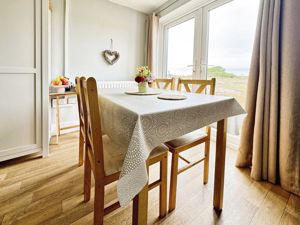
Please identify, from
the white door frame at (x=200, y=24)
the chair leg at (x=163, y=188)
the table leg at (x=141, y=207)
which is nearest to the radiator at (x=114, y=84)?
→ the white door frame at (x=200, y=24)

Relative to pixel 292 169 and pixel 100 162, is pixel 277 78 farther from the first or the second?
pixel 100 162

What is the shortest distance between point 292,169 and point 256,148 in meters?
0.29

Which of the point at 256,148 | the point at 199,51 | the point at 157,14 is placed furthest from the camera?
the point at 157,14

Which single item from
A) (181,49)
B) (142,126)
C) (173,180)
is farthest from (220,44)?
(142,126)

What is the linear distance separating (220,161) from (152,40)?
109 inches

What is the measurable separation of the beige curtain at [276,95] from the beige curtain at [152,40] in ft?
6.64

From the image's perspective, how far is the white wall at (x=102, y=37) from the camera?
2781mm

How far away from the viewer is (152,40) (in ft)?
10.8

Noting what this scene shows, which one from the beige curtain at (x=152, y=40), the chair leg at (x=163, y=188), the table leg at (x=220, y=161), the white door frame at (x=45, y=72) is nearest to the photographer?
the chair leg at (x=163, y=188)

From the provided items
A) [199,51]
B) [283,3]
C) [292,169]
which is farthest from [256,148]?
[199,51]

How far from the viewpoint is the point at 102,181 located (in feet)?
2.82

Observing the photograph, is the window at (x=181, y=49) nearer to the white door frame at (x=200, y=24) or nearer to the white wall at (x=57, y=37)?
the white door frame at (x=200, y=24)

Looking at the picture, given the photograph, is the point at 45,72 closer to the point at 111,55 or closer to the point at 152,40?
the point at 111,55

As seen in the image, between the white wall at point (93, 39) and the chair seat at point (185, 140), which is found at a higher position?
the white wall at point (93, 39)
